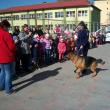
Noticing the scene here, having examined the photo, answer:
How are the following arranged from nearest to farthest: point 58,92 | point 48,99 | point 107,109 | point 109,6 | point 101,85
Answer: point 107,109 → point 48,99 → point 58,92 → point 101,85 → point 109,6

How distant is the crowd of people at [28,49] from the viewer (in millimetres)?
8002

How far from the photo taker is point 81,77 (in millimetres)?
10625

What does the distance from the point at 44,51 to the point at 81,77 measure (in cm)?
352

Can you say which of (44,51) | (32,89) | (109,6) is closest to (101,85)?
(32,89)

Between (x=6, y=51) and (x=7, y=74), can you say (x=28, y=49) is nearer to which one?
(x=7, y=74)

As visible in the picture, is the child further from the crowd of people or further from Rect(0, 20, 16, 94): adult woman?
Rect(0, 20, 16, 94): adult woman

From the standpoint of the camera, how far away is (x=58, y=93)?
8.42 metres

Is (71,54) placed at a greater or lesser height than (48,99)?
greater

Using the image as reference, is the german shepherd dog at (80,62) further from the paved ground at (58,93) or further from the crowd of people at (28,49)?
the crowd of people at (28,49)

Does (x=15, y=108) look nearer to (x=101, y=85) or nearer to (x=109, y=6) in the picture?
(x=101, y=85)

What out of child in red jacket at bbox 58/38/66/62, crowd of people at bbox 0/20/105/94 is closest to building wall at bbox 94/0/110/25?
crowd of people at bbox 0/20/105/94

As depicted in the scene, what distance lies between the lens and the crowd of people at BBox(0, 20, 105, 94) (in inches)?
315

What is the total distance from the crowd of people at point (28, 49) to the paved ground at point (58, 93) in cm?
55

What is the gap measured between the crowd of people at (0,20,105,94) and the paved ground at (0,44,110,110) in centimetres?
55
